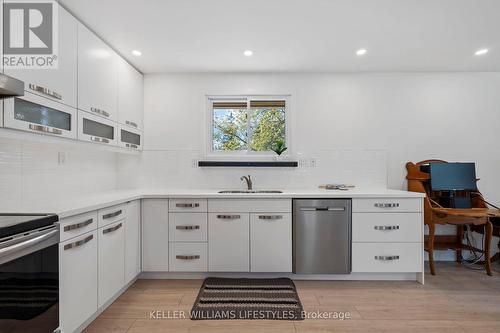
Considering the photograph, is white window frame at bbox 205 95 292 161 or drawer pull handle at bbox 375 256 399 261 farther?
white window frame at bbox 205 95 292 161

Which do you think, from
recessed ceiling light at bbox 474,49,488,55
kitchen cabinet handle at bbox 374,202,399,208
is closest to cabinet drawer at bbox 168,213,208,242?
kitchen cabinet handle at bbox 374,202,399,208

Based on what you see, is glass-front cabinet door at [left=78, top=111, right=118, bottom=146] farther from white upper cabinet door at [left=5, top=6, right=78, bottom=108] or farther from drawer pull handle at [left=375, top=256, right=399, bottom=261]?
drawer pull handle at [left=375, top=256, right=399, bottom=261]

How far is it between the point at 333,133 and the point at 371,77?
0.86 metres

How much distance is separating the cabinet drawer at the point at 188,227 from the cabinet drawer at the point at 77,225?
0.86 meters

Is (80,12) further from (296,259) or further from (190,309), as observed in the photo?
(296,259)

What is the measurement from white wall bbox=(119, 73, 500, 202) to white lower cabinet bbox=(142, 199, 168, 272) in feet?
2.14

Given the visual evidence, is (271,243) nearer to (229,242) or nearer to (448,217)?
(229,242)

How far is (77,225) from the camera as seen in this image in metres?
1.75

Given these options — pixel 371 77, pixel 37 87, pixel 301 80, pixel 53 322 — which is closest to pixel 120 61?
pixel 37 87

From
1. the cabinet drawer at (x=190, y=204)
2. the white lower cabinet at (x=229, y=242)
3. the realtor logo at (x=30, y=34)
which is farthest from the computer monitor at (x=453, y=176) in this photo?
the realtor logo at (x=30, y=34)

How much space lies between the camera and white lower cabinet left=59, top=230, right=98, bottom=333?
5.37 feet

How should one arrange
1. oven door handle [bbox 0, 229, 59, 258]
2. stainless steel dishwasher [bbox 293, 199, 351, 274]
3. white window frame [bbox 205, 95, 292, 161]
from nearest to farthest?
1. oven door handle [bbox 0, 229, 59, 258]
2. stainless steel dishwasher [bbox 293, 199, 351, 274]
3. white window frame [bbox 205, 95, 292, 161]

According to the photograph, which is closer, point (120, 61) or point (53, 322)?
point (53, 322)

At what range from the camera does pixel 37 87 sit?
171 cm
